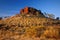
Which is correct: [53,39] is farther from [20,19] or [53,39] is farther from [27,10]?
[27,10]

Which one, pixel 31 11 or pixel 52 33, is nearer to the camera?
pixel 52 33

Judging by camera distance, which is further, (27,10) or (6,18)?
(27,10)

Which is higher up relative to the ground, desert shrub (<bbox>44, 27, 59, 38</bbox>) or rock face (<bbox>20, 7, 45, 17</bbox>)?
rock face (<bbox>20, 7, 45, 17</bbox>)

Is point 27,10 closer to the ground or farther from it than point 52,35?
farther from it

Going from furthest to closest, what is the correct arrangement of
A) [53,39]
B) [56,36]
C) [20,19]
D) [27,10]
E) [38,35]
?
[27,10] → [20,19] → [38,35] → [56,36] → [53,39]

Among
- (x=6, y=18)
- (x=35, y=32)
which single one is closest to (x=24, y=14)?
(x=6, y=18)

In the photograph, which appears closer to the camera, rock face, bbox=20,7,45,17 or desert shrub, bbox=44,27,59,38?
desert shrub, bbox=44,27,59,38

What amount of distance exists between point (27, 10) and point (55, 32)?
93.3 m

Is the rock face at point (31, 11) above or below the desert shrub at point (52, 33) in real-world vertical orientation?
above

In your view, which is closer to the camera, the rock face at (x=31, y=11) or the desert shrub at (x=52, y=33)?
the desert shrub at (x=52, y=33)

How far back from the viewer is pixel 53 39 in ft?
58.0

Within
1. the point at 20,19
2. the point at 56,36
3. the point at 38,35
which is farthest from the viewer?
the point at 20,19

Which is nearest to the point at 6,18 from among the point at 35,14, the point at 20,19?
the point at 20,19

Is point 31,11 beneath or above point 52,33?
above
